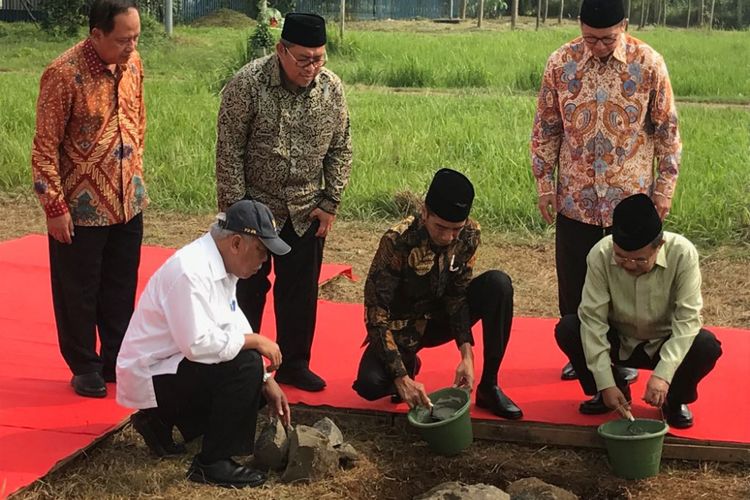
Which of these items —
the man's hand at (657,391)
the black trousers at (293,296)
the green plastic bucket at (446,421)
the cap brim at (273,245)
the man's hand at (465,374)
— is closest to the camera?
the cap brim at (273,245)

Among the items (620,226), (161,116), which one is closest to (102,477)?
(620,226)

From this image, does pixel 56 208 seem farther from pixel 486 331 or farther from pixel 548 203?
pixel 548 203

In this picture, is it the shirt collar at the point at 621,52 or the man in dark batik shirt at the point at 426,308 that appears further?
the shirt collar at the point at 621,52

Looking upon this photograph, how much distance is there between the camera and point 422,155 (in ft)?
29.0

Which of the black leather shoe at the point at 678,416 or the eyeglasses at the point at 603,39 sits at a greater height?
the eyeglasses at the point at 603,39

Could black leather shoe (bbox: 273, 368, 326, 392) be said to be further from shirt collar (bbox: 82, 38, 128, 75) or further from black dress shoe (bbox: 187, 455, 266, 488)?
shirt collar (bbox: 82, 38, 128, 75)

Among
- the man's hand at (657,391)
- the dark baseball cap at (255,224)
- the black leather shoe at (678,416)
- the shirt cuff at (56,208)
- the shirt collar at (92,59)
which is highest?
the shirt collar at (92,59)

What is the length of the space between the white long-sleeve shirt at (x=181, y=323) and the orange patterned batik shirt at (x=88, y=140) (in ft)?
2.27

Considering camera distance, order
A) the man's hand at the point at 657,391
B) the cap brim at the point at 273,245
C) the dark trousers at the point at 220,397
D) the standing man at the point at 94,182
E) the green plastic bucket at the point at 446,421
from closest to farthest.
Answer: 1. the cap brim at the point at 273,245
2. the dark trousers at the point at 220,397
3. the man's hand at the point at 657,391
4. the green plastic bucket at the point at 446,421
5. the standing man at the point at 94,182

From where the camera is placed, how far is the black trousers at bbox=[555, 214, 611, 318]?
4000mm

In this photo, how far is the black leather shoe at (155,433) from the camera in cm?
346

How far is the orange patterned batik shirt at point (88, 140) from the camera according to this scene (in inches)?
145

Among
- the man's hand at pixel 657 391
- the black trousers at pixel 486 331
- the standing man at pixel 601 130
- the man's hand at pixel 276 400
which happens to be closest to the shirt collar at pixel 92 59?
the man's hand at pixel 276 400

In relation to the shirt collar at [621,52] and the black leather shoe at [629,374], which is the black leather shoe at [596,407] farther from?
the shirt collar at [621,52]
